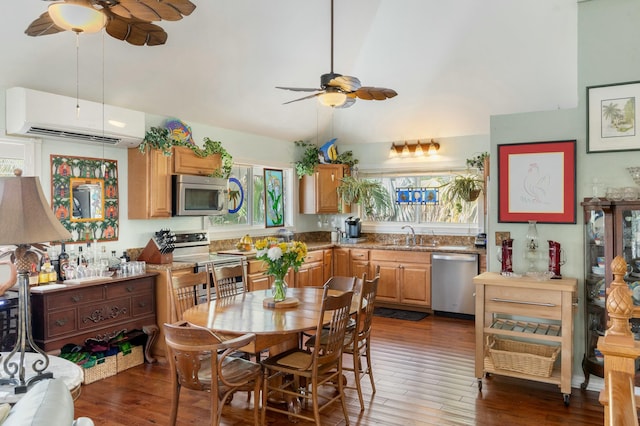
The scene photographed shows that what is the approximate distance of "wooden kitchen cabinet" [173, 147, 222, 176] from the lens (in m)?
5.02

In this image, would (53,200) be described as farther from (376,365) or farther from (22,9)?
(376,365)

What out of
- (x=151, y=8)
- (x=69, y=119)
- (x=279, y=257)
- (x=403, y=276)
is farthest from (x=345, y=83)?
(x=403, y=276)

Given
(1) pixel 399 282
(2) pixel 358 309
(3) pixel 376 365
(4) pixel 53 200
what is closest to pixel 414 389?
(3) pixel 376 365

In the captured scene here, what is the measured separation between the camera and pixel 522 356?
363 cm

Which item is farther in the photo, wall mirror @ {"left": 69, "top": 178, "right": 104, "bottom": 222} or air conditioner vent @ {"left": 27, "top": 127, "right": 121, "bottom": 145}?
wall mirror @ {"left": 69, "top": 178, "right": 104, "bottom": 222}

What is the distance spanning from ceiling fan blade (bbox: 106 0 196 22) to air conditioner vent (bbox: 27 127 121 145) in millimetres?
2182

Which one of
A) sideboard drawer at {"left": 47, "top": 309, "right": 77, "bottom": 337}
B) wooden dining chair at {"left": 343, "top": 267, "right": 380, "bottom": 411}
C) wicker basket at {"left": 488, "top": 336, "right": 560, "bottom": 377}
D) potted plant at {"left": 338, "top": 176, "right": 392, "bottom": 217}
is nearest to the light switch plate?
wicker basket at {"left": 488, "top": 336, "right": 560, "bottom": 377}

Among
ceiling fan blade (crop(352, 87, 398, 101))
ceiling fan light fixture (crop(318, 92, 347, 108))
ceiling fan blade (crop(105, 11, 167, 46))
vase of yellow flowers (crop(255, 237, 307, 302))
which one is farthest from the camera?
ceiling fan blade (crop(352, 87, 398, 101))

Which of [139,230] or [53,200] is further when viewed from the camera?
[139,230]

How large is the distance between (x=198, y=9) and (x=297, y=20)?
1.10 meters

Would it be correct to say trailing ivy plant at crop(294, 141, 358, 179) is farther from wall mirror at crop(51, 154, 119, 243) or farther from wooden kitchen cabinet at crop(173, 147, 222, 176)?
wall mirror at crop(51, 154, 119, 243)

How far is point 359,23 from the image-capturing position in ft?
17.3

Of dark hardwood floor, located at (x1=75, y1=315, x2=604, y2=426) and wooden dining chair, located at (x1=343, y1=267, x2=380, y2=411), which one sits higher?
wooden dining chair, located at (x1=343, y1=267, x2=380, y2=411)

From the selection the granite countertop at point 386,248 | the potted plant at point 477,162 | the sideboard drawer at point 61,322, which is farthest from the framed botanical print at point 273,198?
the sideboard drawer at point 61,322
